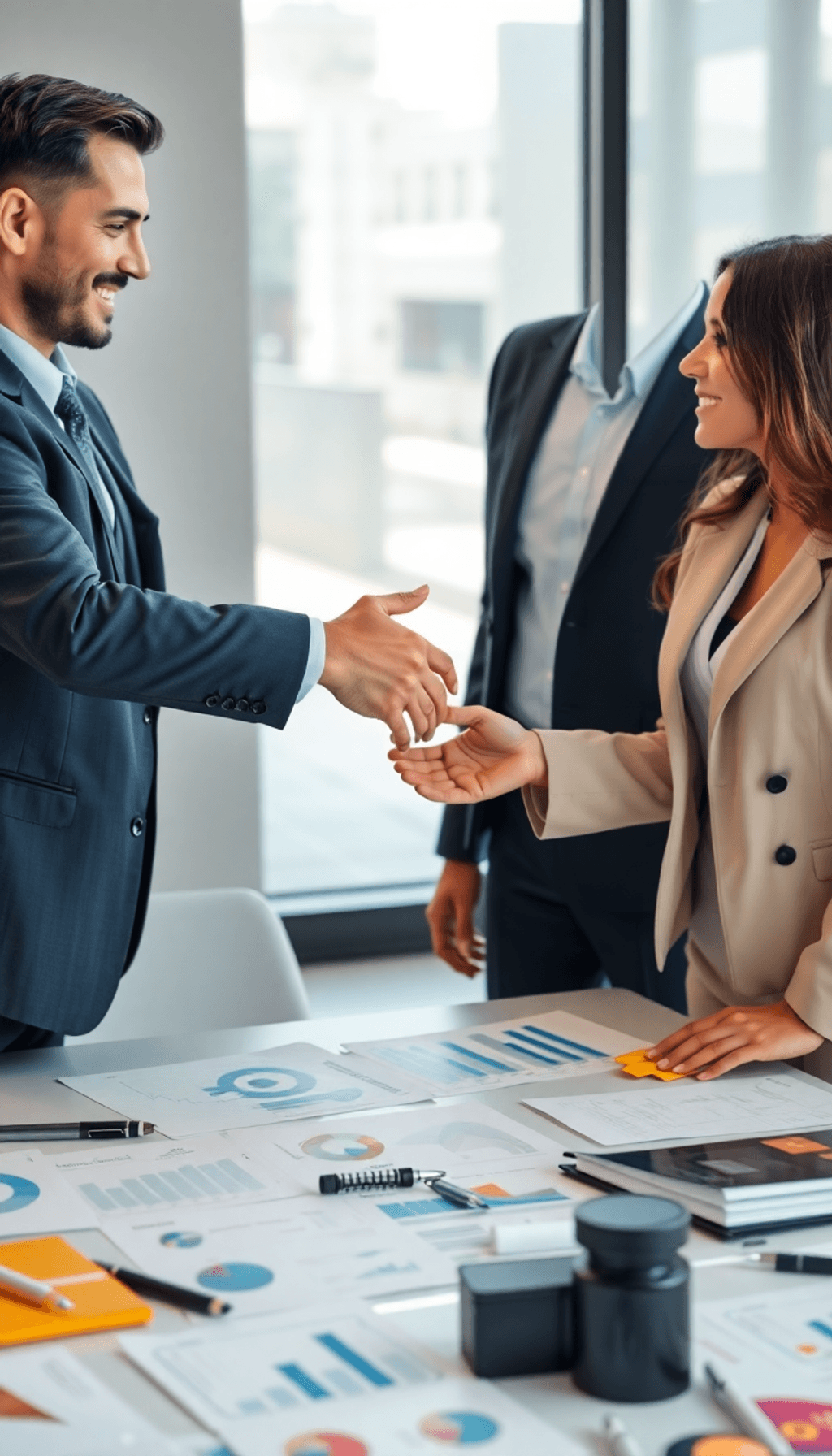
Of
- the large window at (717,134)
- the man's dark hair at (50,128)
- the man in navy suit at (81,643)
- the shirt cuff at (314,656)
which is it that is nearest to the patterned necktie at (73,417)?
the man in navy suit at (81,643)

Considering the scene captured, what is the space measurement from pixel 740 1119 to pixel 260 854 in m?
2.42

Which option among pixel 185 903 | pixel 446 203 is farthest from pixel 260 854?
pixel 446 203

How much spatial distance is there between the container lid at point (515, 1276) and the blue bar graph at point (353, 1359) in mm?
85

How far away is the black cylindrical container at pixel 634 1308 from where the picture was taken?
1.07 meters

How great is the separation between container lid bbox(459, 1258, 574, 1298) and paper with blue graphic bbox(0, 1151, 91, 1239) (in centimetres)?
40

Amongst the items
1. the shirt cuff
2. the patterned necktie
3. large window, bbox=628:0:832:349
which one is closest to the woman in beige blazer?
the shirt cuff

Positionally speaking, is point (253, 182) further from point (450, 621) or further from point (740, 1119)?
point (740, 1119)

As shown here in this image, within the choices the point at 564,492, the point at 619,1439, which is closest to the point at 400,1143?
the point at 619,1439

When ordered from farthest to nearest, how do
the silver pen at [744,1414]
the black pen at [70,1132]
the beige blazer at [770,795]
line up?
the beige blazer at [770,795]
the black pen at [70,1132]
the silver pen at [744,1414]

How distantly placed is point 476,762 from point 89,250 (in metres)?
0.82

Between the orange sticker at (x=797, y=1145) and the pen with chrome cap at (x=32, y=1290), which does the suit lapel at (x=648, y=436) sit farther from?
the pen with chrome cap at (x=32, y=1290)

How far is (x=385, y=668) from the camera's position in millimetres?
1957

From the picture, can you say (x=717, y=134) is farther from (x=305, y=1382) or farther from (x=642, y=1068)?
(x=305, y=1382)

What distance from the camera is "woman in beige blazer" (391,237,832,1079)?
6.15 feet
